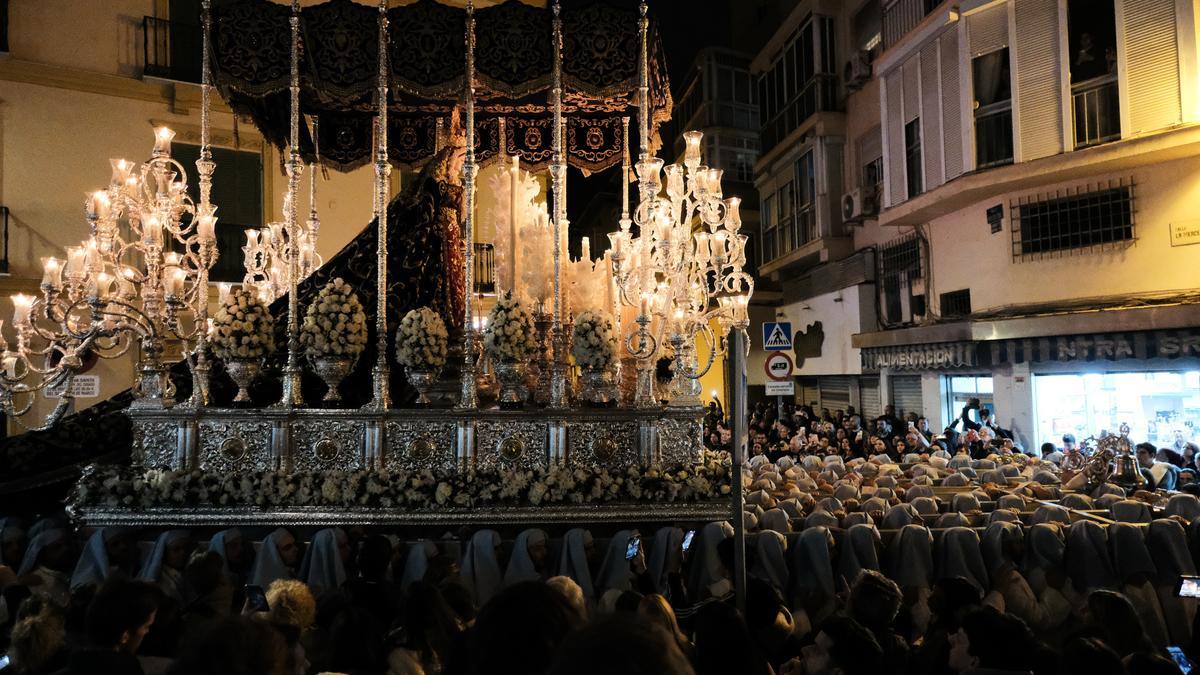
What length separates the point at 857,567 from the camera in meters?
6.59

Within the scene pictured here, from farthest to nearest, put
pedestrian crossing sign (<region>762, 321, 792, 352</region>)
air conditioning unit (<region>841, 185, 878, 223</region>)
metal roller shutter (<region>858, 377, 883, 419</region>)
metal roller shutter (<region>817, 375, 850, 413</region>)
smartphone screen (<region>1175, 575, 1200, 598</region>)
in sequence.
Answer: metal roller shutter (<region>817, 375, 850, 413</region>), metal roller shutter (<region>858, 377, 883, 419</region>), air conditioning unit (<region>841, 185, 878, 223</region>), pedestrian crossing sign (<region>762, 321, 792, 352</region>), smartphone screen (<region>1175, 575, 1200, 598</region>)

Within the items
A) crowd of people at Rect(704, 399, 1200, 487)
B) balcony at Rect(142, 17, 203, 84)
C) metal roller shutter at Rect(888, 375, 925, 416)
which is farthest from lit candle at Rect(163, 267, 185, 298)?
metal roller shutter at Rect(888, 375, 925, 416)

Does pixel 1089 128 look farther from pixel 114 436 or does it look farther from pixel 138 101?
pixel 138 101

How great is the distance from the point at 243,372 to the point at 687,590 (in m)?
4.73

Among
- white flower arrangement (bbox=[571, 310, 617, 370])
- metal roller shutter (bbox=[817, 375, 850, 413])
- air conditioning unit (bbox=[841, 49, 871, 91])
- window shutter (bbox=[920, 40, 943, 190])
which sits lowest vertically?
metal roller shutter (bbox=[817, 375, 850, 413])

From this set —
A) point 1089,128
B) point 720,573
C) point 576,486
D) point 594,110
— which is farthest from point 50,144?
point 1089,128

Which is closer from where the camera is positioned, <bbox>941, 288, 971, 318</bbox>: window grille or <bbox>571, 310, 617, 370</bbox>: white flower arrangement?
<bbox>571, 310, 617, 370</bbox>: white flower arrangement

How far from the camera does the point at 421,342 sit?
7.78 m

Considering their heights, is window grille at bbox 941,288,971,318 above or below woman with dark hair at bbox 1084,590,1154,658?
above

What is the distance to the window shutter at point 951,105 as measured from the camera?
51.0ft

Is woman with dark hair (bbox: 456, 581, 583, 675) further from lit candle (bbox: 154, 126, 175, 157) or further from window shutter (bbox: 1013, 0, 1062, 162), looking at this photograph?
window shutter (bbox: 1013, 0, 1062, 162)

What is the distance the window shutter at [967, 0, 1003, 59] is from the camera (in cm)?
1472

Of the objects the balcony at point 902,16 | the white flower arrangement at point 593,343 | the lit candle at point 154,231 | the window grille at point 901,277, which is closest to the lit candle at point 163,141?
the lit candle at point 154,231

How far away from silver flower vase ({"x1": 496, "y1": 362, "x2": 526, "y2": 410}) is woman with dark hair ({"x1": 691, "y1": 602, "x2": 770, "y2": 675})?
4.95 meters
